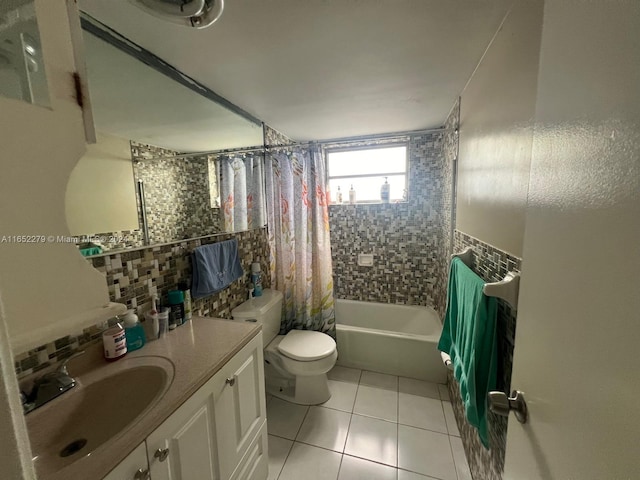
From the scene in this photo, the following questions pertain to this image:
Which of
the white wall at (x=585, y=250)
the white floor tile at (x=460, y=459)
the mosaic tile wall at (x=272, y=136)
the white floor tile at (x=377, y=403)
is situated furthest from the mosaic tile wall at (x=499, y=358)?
the mosaic tile wall at (x=272, y=136)

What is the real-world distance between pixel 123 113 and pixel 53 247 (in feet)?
3.96

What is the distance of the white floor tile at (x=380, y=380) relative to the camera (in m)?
2.05

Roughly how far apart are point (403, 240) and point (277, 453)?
2.05 metres

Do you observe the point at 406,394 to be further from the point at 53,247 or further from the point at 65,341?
the point at 53,247

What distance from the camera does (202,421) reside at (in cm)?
89

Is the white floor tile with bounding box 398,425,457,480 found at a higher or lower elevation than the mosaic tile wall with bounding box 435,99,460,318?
lower

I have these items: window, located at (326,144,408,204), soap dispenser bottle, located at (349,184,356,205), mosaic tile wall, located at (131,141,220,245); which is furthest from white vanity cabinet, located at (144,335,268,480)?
window, located at (326,144,408,204)

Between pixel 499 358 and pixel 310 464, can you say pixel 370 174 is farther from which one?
pixel 310 464

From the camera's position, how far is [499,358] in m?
0.99

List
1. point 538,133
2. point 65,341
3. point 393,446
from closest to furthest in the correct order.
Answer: point 538,133 < point 65,341 < point 393,446

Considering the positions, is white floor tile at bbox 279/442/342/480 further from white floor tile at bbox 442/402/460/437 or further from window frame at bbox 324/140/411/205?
window frame at bbox 324/140/411/205

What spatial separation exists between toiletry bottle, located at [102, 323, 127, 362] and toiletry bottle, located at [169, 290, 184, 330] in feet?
0.90

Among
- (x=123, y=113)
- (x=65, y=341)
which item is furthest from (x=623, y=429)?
(x=123, y=113)

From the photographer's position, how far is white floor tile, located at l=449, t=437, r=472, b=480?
136cm
